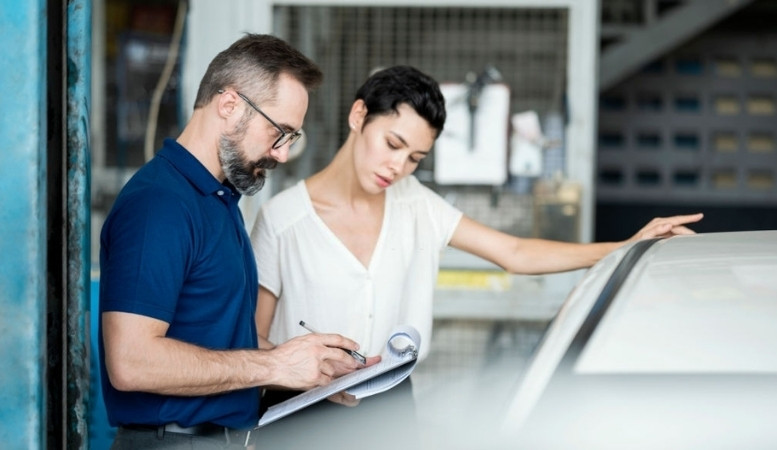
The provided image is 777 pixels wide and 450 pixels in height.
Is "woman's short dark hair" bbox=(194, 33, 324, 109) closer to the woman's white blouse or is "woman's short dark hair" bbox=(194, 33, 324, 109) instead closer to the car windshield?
the woman's white blouse

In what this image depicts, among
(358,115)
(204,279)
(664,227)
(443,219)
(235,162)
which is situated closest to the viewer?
(204,279)

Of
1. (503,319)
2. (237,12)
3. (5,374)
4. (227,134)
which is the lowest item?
(503,319)

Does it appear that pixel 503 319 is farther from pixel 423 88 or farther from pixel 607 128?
pixel 607 128

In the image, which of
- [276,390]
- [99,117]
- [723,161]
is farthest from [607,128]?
[276,390]

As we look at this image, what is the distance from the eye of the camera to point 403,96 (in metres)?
2.94

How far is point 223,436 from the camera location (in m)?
2.36

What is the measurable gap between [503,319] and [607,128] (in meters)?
3.79

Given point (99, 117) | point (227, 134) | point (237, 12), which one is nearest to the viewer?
point (227, 134)

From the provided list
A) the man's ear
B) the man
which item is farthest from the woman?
the man's ear

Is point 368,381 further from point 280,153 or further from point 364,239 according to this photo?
point 364,239

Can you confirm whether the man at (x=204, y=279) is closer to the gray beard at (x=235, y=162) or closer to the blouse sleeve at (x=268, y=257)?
the gray beard at (x=235, y=162)

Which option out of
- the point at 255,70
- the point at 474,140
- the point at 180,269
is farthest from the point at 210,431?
the point at 474,140

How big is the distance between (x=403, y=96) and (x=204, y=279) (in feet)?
3.13

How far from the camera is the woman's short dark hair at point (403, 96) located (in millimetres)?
2939
